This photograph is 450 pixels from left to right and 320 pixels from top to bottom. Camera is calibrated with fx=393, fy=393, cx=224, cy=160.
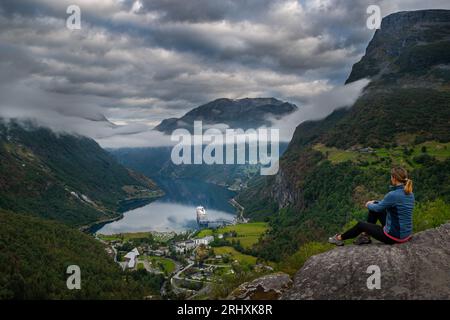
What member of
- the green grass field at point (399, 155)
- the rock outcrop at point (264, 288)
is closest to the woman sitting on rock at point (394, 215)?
the rock outcrop at point (264, 288)

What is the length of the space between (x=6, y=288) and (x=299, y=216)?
92086 mm

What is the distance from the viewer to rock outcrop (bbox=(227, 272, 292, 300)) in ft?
41.4

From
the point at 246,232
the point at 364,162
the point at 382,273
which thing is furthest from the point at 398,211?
the point at 246,232

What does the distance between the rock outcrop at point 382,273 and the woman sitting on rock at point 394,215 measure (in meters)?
0.35

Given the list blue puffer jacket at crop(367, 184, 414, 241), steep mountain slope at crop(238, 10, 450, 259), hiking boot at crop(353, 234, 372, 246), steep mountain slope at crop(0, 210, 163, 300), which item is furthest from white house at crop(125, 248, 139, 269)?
blue puffer jacket at crop(367, 184, 414, 241)

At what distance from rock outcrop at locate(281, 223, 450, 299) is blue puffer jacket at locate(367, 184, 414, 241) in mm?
Result: 447

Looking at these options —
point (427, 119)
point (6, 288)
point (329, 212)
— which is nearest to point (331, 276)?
point (6, 288)

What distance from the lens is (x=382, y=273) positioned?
1179 centimetres

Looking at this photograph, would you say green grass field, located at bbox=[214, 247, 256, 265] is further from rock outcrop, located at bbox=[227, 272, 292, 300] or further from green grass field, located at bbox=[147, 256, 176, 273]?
rock outcrop, located at bbox=[227, 272, 292, 300]

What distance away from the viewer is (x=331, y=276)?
12.2 metres

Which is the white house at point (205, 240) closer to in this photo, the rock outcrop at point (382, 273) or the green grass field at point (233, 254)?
the green grass field at point (233, 254)

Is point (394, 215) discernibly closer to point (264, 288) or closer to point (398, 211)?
point (398, 211)
